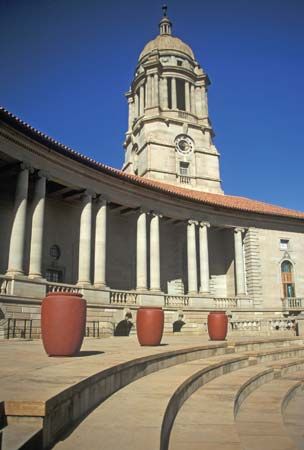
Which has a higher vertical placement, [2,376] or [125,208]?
[125,208]

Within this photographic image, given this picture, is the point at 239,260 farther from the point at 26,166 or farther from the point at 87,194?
the point at 26,166

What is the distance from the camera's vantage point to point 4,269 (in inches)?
883

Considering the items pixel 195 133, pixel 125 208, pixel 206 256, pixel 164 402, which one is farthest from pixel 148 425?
pixel 195 133

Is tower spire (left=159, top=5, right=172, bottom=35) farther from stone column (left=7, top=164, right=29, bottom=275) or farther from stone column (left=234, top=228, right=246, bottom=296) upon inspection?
stone column (left=7, top=164, right=29, bottom=275)

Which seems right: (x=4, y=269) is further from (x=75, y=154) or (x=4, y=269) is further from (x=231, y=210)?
(x=231, y=210)

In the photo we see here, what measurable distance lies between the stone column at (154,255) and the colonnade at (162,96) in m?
20.5

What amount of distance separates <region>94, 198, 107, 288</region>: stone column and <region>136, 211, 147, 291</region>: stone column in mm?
3241

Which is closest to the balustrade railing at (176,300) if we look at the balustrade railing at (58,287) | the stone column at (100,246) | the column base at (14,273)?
the stone column at (100,246)

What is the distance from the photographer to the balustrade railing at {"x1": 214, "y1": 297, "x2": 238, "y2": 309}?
3050 cm

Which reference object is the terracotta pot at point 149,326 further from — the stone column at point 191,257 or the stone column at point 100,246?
the stone column at point 191,257

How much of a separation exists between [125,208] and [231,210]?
9.39 metres

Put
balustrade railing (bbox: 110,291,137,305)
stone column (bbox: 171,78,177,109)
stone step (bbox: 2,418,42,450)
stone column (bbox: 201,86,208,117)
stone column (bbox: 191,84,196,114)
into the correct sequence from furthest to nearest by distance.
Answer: stone column (bbox: 201,86,208,117), stone column (bbox: 191,84,196,114), stone column (bbox: 171,78,177,109), balustrade railing (bbox: 110,291,137,305), stone step (bbox: 2,418,42,450)

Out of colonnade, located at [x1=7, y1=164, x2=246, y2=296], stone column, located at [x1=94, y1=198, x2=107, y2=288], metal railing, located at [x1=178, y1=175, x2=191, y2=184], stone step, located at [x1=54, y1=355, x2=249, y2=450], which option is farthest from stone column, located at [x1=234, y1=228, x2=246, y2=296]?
stone step, located at [x1=54, y1=355, x2=249, y2=450]

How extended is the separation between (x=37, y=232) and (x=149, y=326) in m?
11.2
